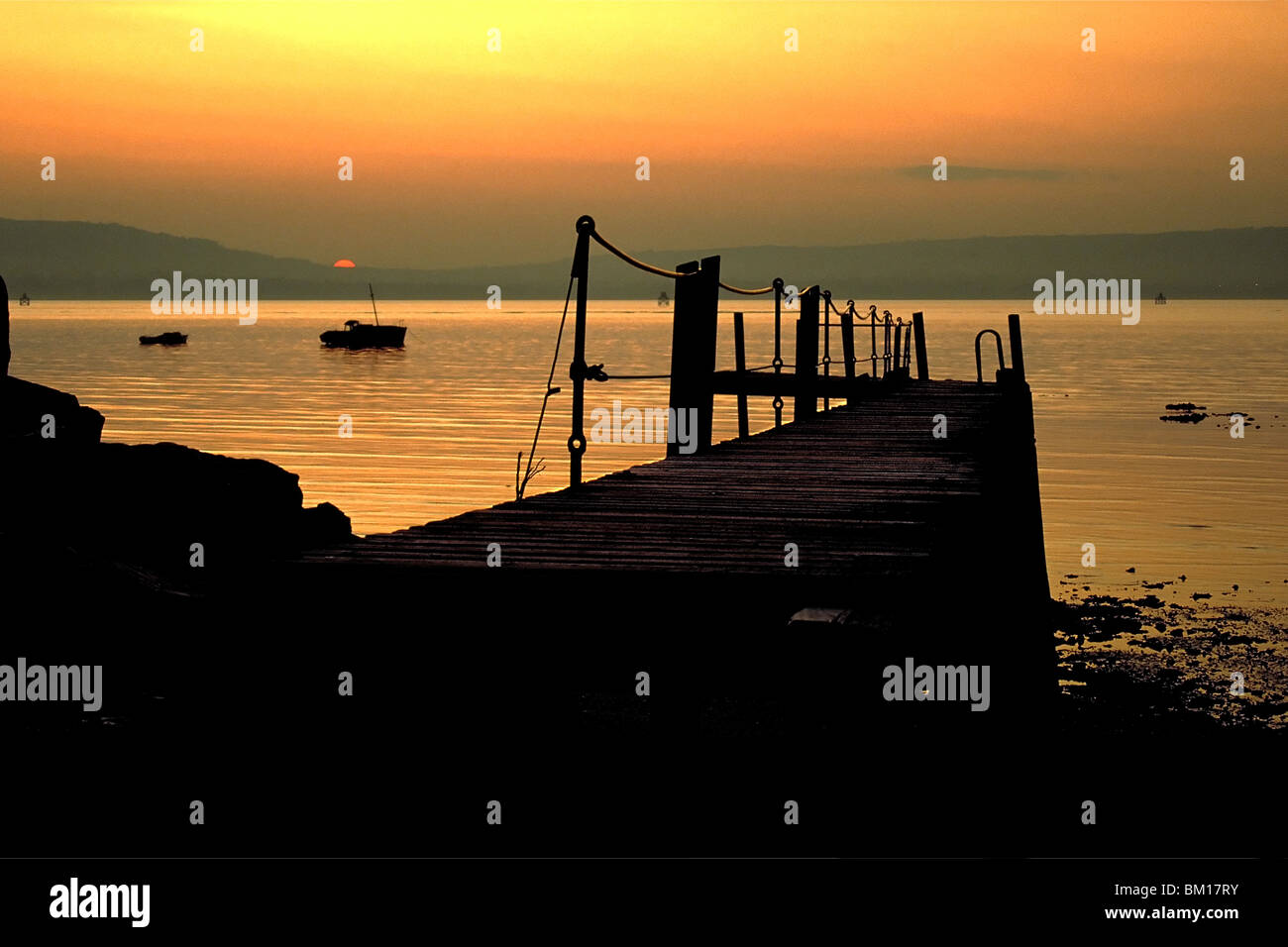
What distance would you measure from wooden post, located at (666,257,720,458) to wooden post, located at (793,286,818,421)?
18.2 ft

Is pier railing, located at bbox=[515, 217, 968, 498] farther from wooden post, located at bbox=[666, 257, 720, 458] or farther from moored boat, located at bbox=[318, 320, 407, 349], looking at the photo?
moored boat, located at bbox=[318, 320, 407, 349]

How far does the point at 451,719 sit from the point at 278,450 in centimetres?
3438

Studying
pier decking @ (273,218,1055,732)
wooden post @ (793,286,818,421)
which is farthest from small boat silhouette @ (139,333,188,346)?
pier decking @ (273,218,1055,732)

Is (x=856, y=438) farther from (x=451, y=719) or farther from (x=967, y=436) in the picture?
(x=451, y=719)

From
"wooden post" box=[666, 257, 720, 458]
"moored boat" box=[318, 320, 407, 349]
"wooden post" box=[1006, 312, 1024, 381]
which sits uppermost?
"moored boat" box=[318, 320, 407, 349]

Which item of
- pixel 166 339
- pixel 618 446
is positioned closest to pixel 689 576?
pixel 618 446

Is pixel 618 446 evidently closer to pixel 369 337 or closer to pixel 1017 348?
pixel 1017 348

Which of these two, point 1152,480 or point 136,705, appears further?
point 1152,480

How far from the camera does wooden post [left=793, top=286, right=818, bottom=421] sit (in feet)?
60.6

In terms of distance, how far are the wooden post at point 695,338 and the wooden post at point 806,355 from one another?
555cm

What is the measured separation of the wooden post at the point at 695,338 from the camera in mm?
12469

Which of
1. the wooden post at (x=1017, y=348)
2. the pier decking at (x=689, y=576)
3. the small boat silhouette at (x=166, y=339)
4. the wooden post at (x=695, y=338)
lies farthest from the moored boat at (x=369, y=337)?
the pier decking at (x=689, y=576)
